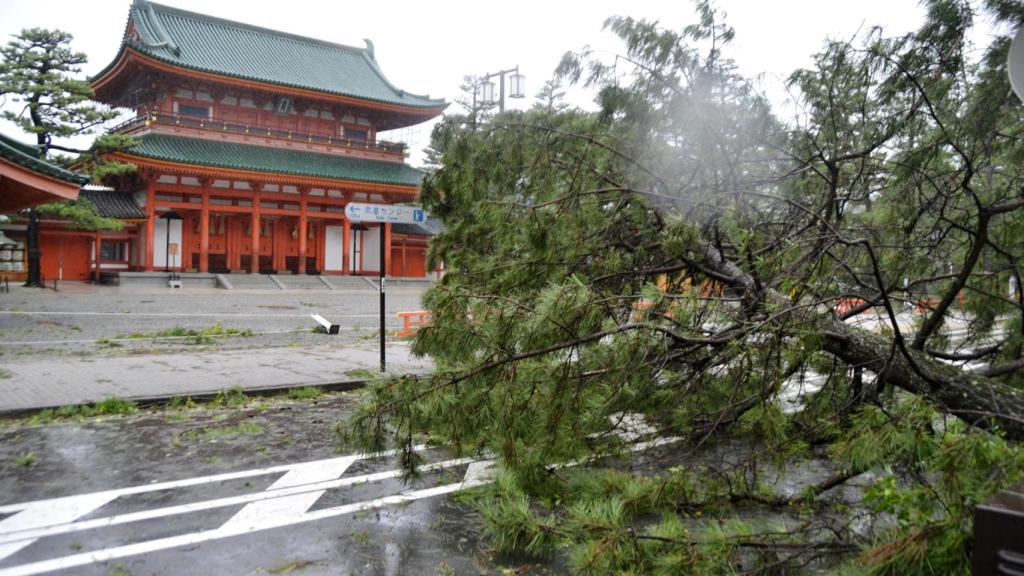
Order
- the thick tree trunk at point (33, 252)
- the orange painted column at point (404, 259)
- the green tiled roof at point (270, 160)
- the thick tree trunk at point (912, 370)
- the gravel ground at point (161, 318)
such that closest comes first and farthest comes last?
the thick tree trunk at point (912, 370) < the gravel ground at point (161, 318) < the thick tree trunk at point (33, 252) < the green tiled roof at point (270, 160) < the orange painted column at point (404, 259)

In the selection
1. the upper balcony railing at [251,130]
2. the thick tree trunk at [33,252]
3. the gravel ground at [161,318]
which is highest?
the upper balcony railing at [251,130]

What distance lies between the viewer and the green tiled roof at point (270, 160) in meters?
24.5

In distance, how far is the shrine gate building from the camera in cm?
2531

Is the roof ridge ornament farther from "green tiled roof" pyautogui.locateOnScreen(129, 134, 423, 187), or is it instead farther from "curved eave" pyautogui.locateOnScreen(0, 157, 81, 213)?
"curved eave" pyautogui.locateOnScreen(0, 157, 81, 213)

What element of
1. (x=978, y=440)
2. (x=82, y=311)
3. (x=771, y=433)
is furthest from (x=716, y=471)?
(x=82, y=311)

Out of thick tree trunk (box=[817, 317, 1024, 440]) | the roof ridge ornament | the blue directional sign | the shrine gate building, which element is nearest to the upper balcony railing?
the shrine gate building

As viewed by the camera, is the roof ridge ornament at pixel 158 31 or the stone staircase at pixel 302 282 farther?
the stone staircase at pixel 302 282

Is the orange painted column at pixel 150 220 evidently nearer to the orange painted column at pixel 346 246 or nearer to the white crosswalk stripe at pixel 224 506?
the orange painted column at pixel 346 246

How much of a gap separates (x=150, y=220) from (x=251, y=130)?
5.13 metres

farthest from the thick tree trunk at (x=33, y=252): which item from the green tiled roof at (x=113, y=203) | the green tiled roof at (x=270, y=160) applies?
the green tiled roof at (x=270, y=160)

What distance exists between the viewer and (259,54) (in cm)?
2936

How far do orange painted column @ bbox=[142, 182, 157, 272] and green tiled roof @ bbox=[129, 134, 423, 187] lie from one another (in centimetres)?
158

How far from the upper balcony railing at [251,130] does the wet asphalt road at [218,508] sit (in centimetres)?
2239

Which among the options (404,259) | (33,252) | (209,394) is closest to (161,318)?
(209,394)
